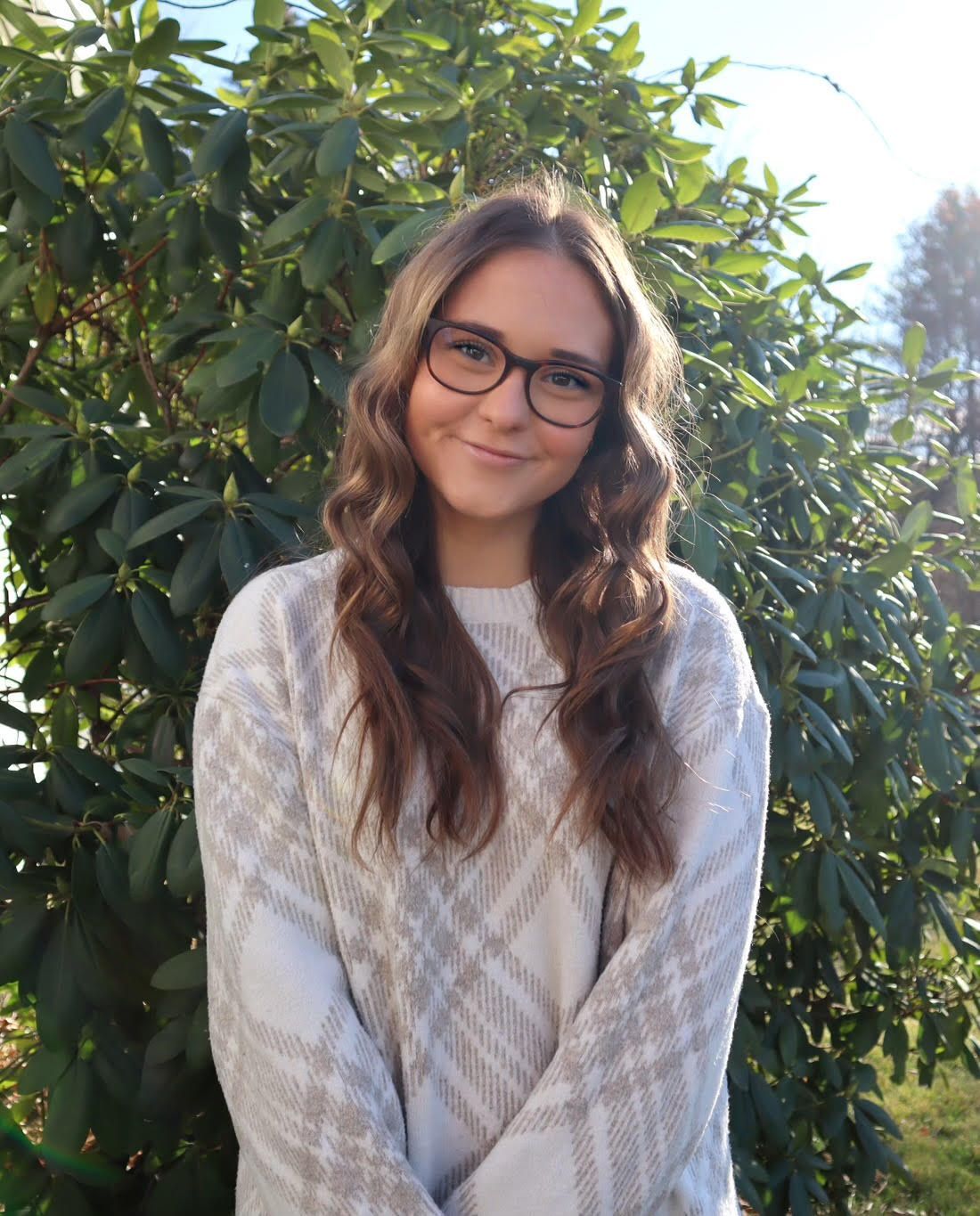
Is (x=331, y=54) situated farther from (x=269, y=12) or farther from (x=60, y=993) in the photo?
(x=60, y=993)

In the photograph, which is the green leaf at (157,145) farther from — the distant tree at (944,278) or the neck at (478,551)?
the distant tree at (944,278)

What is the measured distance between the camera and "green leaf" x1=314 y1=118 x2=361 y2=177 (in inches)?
67.8

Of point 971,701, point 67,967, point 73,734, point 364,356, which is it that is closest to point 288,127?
point 364,356

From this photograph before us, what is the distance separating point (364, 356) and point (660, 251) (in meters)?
0.49

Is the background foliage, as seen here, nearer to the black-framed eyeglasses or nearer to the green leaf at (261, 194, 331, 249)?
the green leaf at (261, 194, 331, 249)

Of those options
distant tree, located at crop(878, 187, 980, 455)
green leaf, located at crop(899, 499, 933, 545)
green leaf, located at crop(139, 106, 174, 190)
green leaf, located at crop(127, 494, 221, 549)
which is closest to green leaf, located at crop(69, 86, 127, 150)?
Answer: green leaf, located at crop(139, 106, 174, 190)

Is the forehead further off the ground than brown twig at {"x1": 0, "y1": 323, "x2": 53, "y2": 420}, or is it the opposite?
the forehead

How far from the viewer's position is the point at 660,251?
6.34ft

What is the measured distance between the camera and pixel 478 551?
154cm

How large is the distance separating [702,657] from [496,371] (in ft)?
1.35

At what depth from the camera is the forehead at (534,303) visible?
4.63ft

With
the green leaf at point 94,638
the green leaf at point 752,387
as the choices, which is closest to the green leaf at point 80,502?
the green leaf at point 94,638

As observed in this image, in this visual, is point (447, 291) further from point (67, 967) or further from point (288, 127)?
point (67, 967)

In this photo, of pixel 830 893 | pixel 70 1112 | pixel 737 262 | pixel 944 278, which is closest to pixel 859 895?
pixel 830 893
